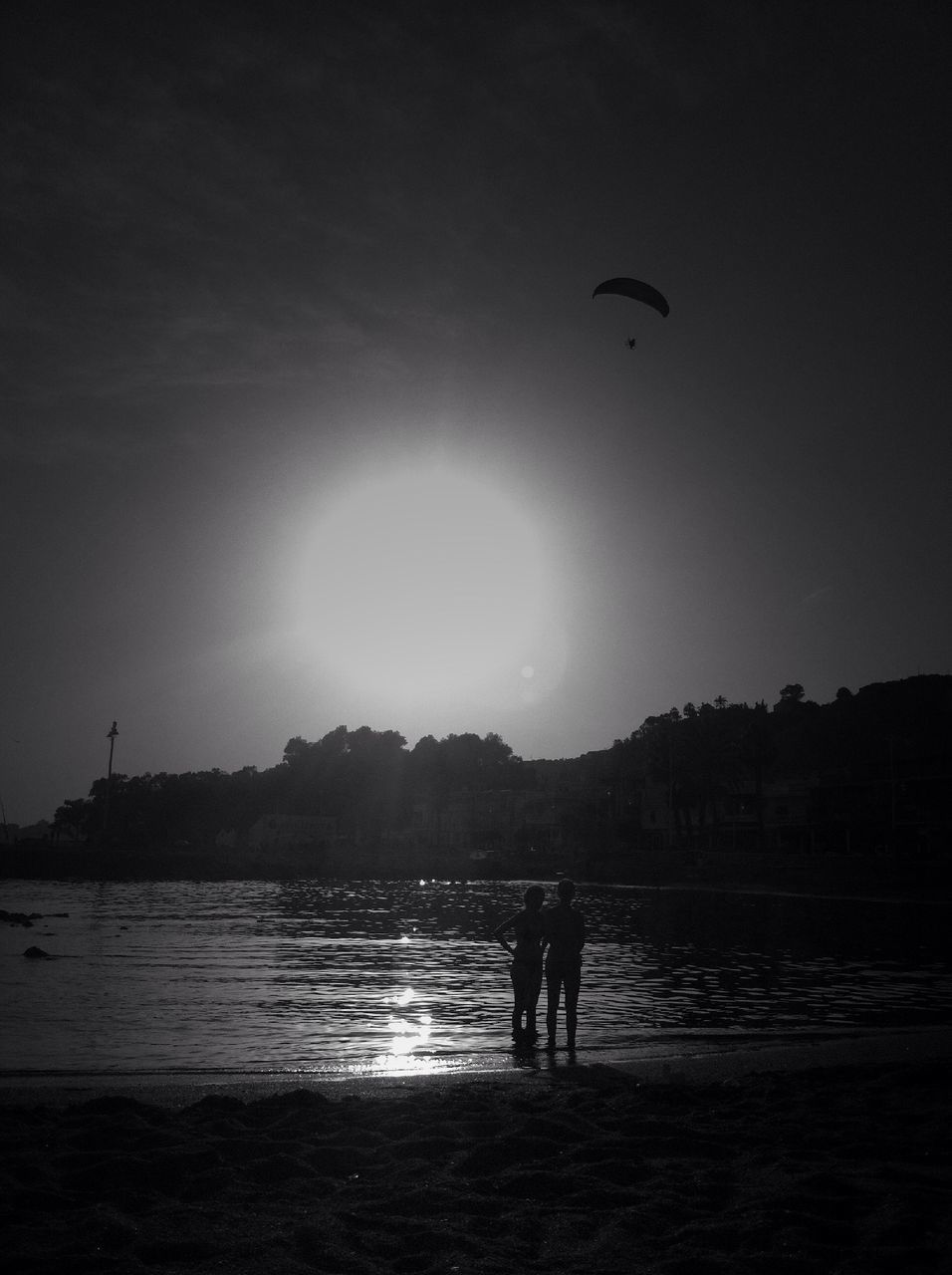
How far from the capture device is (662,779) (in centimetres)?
10969

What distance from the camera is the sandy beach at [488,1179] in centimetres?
582

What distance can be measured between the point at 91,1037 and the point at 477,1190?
9.89 meters

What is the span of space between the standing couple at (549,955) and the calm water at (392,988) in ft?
2.12

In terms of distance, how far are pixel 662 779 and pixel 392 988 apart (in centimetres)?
9065

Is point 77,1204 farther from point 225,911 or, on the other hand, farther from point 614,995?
point 225,911

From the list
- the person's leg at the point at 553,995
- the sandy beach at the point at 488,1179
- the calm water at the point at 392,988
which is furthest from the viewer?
the calm water at the point at 392,988

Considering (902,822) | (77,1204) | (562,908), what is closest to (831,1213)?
(77,1204)

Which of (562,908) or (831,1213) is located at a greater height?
(562,908)

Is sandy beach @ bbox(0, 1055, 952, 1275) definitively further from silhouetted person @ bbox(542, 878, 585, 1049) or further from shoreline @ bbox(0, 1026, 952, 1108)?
silhouetted person @ bbox(542, 878, 585, 1049)

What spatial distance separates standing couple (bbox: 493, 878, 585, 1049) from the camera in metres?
13.8

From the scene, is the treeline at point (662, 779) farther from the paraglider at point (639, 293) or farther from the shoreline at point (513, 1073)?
the shoreline at point (513, 1073)

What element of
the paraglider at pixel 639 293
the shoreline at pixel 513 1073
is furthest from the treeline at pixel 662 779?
the shoreline at pixel 513 1073

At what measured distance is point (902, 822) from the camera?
87125 mm

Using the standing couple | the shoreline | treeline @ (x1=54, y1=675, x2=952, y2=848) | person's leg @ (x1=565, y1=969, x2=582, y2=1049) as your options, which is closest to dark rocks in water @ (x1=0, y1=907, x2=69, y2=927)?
the shoreline
